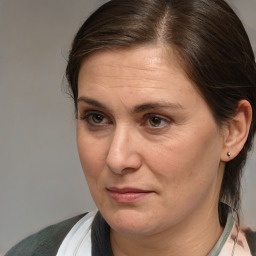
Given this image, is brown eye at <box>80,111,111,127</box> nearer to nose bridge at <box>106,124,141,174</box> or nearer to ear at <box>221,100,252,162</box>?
nose bridge at <box>106,124,141,174</box>

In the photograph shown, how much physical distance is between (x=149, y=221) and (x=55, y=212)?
1.00m

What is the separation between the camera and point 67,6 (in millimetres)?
2203

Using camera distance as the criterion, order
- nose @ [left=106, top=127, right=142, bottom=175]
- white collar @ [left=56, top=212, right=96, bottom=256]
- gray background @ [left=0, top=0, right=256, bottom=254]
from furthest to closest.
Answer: gray background @ [left=0, top=0, right=256, bottom=254]
white collar @ [left=56, top=212, right=96, bottom=256]
nose @ [left=106, top=127, right=142, bottom=175]

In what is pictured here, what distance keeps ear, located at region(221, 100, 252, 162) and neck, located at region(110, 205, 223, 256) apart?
14cm

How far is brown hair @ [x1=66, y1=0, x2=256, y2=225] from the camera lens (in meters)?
1.33

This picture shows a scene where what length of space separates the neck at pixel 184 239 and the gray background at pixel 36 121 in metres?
0.80

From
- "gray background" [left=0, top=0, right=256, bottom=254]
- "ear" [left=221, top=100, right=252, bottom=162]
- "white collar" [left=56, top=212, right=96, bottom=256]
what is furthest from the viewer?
"gray background" [left=0, top=0, right=256, bottom=254]

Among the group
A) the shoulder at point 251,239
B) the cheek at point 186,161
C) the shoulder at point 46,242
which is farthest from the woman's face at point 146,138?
the shoulder at point 46,242

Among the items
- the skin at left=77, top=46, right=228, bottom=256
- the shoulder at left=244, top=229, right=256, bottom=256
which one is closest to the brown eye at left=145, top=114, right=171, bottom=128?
the skin at left=77, top=46, right=228, bottom=256

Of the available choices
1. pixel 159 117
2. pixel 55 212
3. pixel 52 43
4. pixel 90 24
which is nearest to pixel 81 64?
pixel 90 24

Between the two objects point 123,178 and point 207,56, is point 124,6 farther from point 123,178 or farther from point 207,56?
point 123,178

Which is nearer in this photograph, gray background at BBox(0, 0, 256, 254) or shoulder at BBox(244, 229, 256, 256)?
shoulder at BBox(244, 229, 256, 256)

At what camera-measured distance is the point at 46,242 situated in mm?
1700

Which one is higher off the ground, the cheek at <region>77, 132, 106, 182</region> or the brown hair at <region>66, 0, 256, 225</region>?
the brown hair at <region>66, 0, 256, 225</region>
